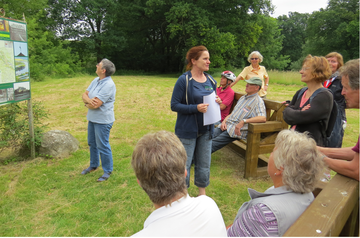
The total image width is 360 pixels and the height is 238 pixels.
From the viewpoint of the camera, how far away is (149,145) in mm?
1420

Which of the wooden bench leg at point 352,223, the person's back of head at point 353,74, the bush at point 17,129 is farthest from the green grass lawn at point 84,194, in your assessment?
the person's back of head at point 353,74

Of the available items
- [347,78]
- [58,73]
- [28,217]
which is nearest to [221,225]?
[347,78]

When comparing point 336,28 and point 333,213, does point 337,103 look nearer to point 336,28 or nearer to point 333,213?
point 333,213

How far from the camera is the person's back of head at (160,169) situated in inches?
54.1

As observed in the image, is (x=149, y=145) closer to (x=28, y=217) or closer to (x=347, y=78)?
(x=347, y=78)

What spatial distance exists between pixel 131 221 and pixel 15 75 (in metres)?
3.06

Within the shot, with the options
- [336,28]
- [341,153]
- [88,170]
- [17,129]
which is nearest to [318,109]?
[341,153]

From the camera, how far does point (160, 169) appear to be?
4.51ft

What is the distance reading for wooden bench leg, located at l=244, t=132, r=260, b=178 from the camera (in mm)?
3857

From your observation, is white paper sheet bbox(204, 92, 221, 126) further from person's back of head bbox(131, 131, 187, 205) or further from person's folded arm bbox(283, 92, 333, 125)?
person's back of head bbox(131, 131, 187, 205)

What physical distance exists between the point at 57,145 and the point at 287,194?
14.6 feet

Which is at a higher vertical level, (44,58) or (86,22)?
(86,22)

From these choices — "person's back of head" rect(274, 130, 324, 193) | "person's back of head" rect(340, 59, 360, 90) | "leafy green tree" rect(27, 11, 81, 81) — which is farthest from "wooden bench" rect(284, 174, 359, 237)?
"leafy green tree" rect(27, 11, 81, 81)

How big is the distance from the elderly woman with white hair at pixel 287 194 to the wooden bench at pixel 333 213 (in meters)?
0.13
